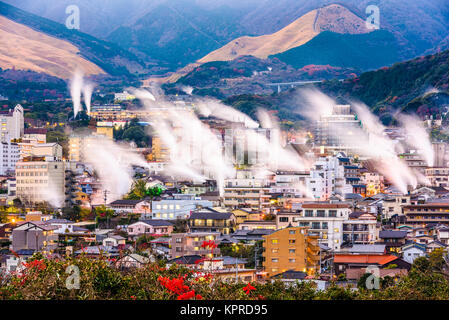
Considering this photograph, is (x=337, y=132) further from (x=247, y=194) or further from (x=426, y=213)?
(x=426, y=213)

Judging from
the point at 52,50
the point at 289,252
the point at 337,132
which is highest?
the point at 52,50

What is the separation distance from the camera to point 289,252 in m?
23.2

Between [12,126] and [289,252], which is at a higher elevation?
[12,126]

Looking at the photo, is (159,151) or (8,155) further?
(159,151)

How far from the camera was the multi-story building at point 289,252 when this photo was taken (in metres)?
22.8

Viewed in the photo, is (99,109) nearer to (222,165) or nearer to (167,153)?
(167,153)

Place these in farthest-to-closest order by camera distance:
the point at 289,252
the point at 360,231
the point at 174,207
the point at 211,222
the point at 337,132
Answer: the point at 337,132 < the point at 174,207 < the point at 211,222 < the point at 360,231 < the point at 289,252

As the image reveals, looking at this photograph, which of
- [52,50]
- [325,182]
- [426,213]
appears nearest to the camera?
[426,213]

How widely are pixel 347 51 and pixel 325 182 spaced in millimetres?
99459

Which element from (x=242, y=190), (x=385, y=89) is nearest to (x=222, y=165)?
(x=242, y=190)

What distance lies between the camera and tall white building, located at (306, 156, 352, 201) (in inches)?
1501

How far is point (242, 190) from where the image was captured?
37.2 metres

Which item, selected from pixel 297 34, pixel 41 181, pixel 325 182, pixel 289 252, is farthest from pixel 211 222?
pixel 297 34
